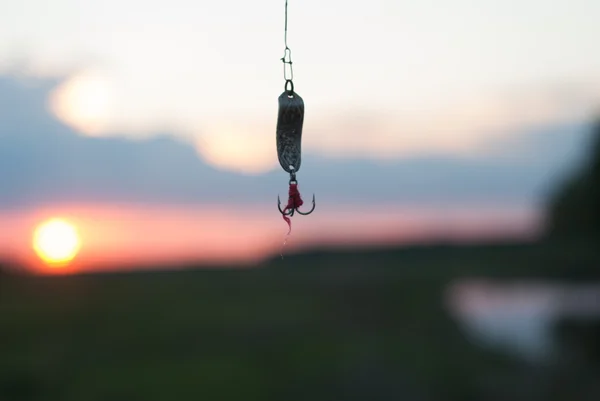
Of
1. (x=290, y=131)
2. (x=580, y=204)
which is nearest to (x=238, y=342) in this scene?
(x=580, y=204)

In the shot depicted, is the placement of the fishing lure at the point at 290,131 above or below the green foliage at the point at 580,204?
below

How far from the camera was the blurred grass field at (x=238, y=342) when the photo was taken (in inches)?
1041

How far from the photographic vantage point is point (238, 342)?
34438 millimetres

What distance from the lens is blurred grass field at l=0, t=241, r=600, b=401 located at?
86.8ft

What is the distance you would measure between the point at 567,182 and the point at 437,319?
1006cm

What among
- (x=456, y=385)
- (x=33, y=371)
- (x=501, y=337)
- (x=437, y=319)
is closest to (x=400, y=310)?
(x=437, y=319)

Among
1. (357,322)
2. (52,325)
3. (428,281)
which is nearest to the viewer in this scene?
(52,325)

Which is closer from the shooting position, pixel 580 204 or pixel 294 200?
pixel 294 200

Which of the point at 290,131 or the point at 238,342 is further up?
the point at 238,342

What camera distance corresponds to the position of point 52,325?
33531 millimetres

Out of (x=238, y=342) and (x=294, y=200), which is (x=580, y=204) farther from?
(x=294, y=200)

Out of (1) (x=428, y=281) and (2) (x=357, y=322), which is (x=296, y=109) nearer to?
(2) (x=357, y=322)

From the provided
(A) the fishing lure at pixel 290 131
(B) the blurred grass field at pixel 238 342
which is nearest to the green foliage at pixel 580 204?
(B) the blurred grass field at pixel 238 342

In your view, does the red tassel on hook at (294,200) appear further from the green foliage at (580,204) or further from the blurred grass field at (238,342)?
the green foliage at (580,204)
